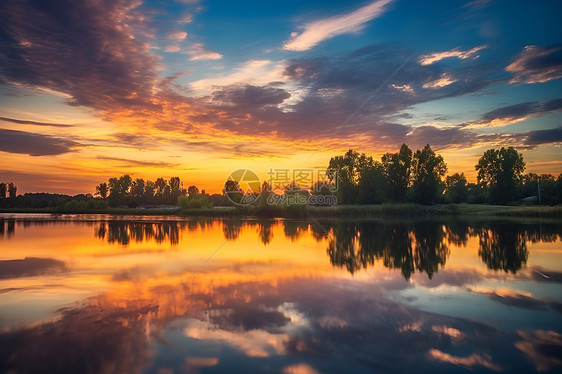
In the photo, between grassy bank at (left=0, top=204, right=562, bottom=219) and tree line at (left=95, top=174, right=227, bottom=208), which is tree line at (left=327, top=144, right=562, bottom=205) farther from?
tree line at (left=95, top=174, right=227, bottom=208)

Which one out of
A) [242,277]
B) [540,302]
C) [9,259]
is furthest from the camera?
[9,259]

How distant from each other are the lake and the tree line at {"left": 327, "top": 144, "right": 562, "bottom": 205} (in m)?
62.6

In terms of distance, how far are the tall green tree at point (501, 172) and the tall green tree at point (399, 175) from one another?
19.0m

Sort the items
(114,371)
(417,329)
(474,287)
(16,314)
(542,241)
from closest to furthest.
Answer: (114,371)
(417,329)
(16,314)
(474,287)
(542,241)

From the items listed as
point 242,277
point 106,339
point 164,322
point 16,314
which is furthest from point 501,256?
point 16,314

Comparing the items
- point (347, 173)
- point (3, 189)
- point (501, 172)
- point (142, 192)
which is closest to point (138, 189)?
point (142, 192)

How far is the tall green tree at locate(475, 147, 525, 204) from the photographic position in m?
75.6

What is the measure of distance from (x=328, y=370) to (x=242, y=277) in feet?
23.6

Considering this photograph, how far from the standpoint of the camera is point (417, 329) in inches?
284

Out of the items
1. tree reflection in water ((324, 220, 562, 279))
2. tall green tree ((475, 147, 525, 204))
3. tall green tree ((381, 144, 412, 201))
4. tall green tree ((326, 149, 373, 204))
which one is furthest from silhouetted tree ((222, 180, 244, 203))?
tree reflection in water ((324, 220, 562, 279))

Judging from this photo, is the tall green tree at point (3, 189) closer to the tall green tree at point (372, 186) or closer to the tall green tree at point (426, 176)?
the tall green tree at point (372, 186)

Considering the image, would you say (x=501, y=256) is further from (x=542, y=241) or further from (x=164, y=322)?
(x=164, y=322)

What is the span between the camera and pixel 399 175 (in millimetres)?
77062

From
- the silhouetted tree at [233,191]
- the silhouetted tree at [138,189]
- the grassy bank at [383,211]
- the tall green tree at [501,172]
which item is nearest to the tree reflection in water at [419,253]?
the grassy bank at [383,211]
